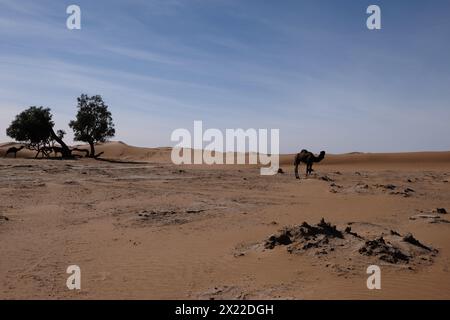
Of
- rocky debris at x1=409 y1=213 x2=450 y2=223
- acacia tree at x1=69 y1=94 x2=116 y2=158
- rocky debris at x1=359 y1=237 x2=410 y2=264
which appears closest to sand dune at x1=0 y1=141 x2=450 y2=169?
acacia tree at x1=69 y1=94 x2=116 y2=158

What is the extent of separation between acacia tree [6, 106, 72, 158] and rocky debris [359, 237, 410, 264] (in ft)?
118

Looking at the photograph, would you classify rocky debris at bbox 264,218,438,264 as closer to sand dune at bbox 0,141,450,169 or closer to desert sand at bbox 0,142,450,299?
desert sand at bbox 0,142,450,299

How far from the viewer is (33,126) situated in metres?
38.8

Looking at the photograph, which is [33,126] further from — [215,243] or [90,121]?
[215,243]

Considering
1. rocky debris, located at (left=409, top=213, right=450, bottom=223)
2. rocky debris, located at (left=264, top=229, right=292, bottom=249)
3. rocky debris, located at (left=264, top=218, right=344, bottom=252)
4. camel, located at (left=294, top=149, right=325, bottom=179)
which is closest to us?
rocky debris, located at (left=264, top=218, right=344, bottom=252)

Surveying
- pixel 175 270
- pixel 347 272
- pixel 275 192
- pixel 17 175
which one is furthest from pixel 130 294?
pixel 17 175

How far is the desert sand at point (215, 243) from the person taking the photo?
21.9ft

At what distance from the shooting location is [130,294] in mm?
6426

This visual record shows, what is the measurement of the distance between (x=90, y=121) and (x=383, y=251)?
36424mm

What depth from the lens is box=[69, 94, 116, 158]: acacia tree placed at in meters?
40.5

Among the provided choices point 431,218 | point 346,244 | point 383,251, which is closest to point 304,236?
point 346,244

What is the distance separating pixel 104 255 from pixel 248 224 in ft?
13.4

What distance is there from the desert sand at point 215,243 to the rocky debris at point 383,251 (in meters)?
0.02
